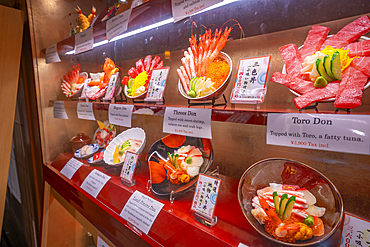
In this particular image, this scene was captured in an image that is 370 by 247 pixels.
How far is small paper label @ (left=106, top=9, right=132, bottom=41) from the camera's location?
3.51ft

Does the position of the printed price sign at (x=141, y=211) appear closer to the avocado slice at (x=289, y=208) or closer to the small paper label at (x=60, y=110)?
the avocado slice at (x=289, y=208)

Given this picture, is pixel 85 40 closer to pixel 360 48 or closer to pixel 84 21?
pixel 84 21

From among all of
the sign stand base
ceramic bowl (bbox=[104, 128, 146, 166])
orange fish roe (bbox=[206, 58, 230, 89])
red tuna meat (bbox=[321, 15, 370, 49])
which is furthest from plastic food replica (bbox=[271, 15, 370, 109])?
ceramic bowl (bbox=[104, 128, 146, 166])

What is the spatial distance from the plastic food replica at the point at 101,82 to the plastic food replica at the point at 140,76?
0.21 m

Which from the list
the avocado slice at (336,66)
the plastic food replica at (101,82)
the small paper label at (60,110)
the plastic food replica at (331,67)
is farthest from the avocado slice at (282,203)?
the small paper label at (60,110)

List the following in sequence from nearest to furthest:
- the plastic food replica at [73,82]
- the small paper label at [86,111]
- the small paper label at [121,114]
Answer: the small paper label at [121,114]
the small paper label at [86,111]
the plastic food replica at [73,82]

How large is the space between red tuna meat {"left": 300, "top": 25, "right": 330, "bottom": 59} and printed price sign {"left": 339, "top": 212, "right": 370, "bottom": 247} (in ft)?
1.93

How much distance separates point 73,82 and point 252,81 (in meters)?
1.67

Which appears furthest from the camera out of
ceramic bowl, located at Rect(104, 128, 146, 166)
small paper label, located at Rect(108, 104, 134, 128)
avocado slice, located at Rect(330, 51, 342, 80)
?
ceramic bowl, located at Rect(104, 128, 146, 166)

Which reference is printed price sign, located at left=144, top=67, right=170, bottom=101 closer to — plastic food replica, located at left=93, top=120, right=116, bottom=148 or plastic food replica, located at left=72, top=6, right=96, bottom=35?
plastic food replica, located at left=93, top=120, right=116, bottom=148

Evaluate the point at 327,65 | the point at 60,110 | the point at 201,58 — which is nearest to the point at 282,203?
the point at 327,65

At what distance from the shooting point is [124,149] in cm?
140

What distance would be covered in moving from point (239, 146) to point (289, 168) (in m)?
0.31

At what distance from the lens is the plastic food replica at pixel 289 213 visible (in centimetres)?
65
